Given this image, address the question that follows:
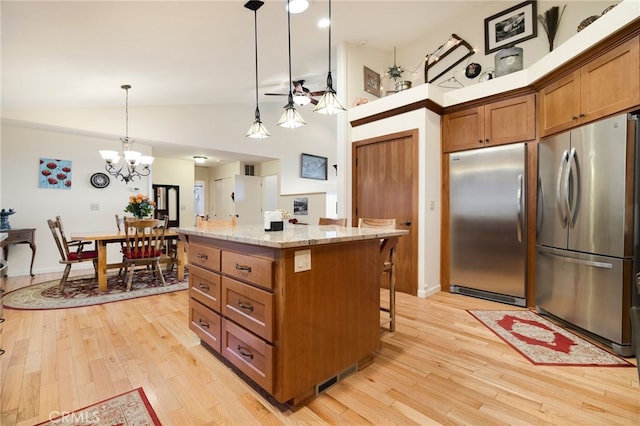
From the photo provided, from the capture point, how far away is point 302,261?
152cm

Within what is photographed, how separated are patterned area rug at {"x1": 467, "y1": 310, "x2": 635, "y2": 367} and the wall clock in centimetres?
622

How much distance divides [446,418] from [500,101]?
127 inches

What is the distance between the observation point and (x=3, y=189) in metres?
4.54

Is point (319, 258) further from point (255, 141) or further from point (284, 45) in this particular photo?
point (255, 141)

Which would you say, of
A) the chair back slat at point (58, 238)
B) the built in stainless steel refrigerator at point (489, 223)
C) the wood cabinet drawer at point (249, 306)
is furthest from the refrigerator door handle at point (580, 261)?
the chair back slat at point (58, 238)

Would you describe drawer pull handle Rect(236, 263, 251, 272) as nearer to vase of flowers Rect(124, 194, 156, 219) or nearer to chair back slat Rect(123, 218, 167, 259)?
chair back slat Rect(123, 218, 167, 259)

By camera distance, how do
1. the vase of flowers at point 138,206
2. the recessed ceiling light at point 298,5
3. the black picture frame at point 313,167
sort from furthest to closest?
the black picture frame at point 313,167, the vase of flowers at point 138,206, the recessed ceiling light at point 298,5

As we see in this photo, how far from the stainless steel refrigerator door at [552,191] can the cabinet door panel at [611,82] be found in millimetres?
286

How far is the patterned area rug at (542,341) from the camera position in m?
2.02

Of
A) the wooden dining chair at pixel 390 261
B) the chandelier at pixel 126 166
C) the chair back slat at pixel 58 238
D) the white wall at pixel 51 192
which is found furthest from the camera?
the chandelier at pixel 126 166

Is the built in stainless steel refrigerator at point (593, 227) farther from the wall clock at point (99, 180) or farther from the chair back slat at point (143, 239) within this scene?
the wall clock at point (99, 180)

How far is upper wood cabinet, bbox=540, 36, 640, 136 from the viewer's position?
2.07m

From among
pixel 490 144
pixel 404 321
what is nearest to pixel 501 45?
pixel 490 144

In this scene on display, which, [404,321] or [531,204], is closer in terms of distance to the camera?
[404,321]
